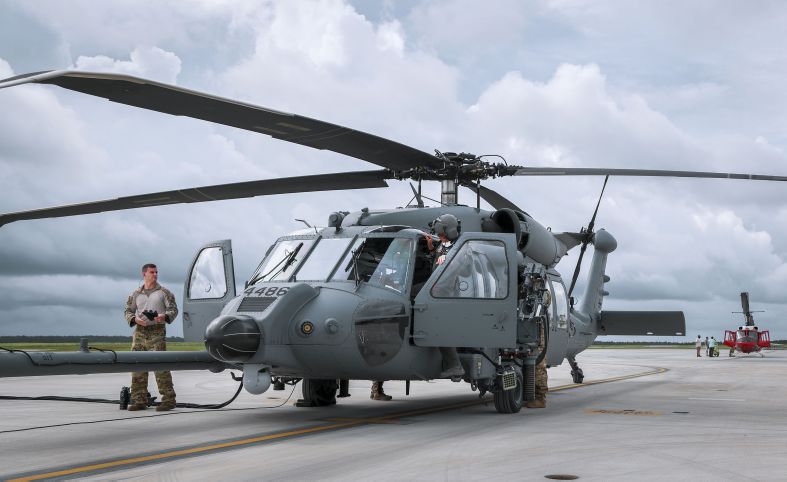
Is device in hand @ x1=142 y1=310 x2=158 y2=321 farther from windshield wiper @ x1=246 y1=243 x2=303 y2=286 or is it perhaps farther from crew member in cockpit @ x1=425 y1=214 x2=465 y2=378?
crew member in cockpit @ x1=425 y1=214 x2=465 y2=378

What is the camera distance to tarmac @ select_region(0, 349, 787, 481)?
678 centimetres

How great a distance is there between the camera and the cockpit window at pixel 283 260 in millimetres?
10688

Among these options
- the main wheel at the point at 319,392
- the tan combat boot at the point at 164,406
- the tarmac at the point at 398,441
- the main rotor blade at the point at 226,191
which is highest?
the main rotor blade at the point at 226,191

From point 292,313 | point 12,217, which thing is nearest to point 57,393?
point 12,217

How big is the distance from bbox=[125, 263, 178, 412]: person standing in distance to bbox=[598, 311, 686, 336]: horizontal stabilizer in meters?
10.3

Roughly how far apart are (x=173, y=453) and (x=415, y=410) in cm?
519

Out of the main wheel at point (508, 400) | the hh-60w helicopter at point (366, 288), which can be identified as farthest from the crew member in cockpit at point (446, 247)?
the main wheel at point (508, 400)

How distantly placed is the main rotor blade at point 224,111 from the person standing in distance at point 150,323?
3.86 metres

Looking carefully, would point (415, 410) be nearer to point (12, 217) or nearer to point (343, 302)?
point (343, 302)

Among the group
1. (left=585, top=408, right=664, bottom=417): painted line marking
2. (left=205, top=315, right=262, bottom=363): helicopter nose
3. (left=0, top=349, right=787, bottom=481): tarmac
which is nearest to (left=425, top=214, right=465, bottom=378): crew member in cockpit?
(left=0, top=349, right=787, bottom=481): tarmac

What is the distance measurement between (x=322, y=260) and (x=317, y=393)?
9.08ft

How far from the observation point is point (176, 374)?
2383cm

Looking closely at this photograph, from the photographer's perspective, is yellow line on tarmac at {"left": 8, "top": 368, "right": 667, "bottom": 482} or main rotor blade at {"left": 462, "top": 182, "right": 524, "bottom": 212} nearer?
yellow line on tarmac at {"left": 8, "top": 368, "right": 667, "bottom": 482}

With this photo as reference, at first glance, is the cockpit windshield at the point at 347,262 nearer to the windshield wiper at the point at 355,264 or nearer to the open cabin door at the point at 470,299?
the windshield wiper at the point at 355,264
